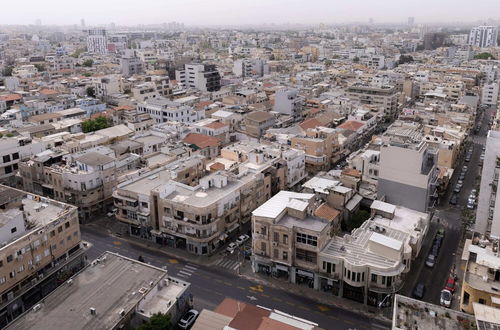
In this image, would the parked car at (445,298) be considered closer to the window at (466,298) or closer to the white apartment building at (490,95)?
the window at (466,298)

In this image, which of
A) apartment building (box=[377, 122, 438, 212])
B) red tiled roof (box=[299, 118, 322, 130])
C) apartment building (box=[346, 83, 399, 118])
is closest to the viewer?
apartment building (box=[377, 122, 438, 212])

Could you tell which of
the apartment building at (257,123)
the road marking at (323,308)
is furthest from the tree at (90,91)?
the road marking at (323,308)

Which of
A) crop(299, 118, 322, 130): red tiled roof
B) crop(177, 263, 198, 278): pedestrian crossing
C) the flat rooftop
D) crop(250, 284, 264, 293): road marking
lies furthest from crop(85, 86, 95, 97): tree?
crop(250, 284, 264, 293): road marking

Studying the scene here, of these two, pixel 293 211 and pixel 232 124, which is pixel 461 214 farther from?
pixel 232 124

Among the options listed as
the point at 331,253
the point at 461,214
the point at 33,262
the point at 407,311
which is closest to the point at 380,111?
the point at 461,214

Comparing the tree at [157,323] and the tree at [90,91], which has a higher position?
the tree at [90,91]

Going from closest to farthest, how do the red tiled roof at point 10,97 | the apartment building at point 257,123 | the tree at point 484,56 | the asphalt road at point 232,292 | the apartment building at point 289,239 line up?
the asphalt road at point 232,292
the apartment building at point 289,239
the apartment building at point 257,123
the red tiled roof at point 10,97
the tree at point 484,56

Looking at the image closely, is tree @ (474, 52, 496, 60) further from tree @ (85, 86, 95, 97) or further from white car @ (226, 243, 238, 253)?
white car @ (226, 243, 238, 253)
